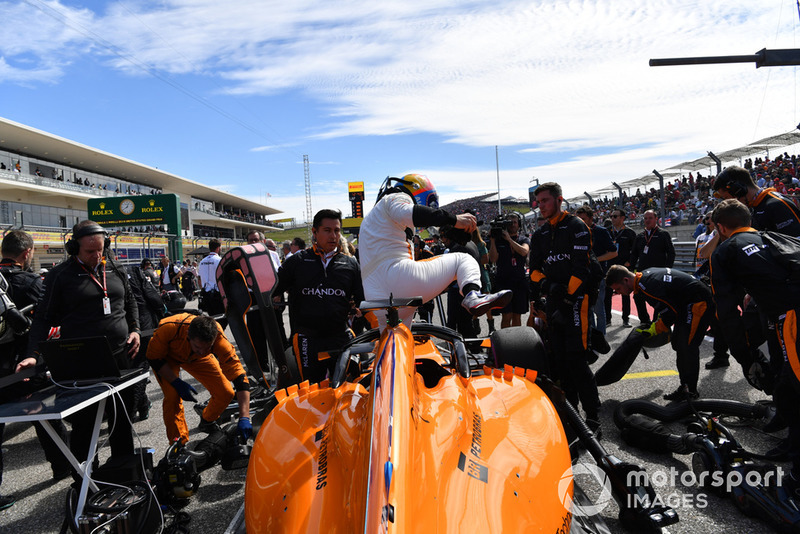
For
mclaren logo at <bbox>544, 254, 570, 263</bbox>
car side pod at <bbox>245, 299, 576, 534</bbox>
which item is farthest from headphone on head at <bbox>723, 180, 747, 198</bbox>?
car side pod at <bbox>245, 299, 576, 534</bbox>

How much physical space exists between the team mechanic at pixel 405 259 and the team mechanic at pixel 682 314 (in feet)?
7.75

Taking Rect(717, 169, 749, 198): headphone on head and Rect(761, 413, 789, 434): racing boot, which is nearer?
Rect(761, 413, 789, 434): racing boot

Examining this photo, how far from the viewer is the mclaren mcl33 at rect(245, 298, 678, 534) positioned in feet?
4.85

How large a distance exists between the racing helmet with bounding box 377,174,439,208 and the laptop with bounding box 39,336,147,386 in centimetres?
210

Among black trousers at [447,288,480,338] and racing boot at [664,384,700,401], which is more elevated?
black trousers at [447,288,480,338]

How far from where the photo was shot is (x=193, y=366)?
3.84m

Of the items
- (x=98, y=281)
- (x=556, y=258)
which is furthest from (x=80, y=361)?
(x=556, y=258)

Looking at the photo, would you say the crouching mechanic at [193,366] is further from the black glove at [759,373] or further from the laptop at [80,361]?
the black glove at [759,373]

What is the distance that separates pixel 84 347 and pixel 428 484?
243 centimetres

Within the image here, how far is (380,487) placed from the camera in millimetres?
1343

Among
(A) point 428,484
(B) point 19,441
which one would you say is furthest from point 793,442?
(B) point 19,441

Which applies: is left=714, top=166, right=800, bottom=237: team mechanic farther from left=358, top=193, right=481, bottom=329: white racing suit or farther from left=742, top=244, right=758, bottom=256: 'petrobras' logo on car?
left=358, top=193, right=481, bottom=329: white racing suit

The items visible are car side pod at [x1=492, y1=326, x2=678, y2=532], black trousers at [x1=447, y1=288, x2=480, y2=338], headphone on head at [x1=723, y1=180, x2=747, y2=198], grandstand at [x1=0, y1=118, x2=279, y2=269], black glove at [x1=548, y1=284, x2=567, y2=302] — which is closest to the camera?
car side pod at [x1=492, y1=326, x2=678, y2=532]
